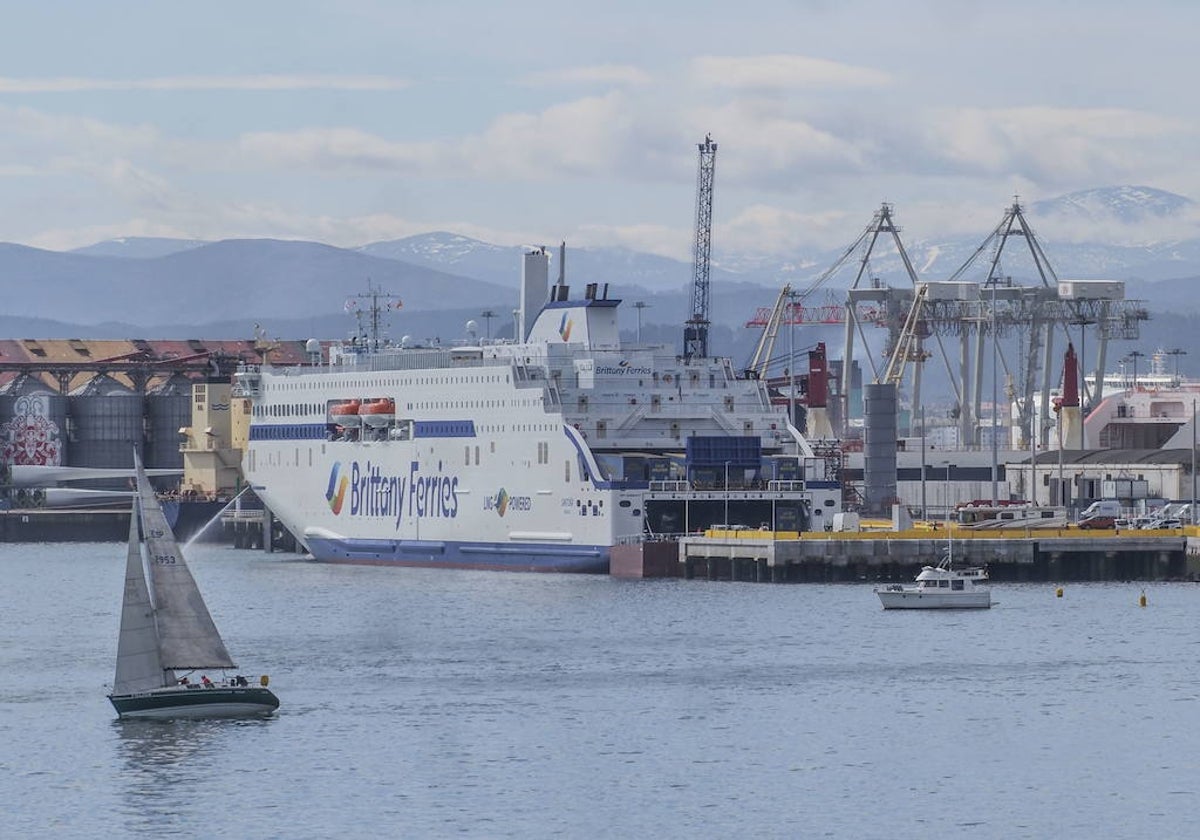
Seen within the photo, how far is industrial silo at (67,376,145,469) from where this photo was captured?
155 metres

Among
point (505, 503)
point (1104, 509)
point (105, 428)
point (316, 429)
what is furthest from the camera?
point (105, 428)

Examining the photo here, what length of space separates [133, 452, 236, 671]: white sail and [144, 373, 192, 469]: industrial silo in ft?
338

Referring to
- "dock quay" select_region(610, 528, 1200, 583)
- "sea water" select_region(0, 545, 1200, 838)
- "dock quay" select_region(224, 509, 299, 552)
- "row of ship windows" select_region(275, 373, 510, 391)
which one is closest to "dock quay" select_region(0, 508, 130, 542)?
"dock quay" select_region(224, 509, 299, 552)

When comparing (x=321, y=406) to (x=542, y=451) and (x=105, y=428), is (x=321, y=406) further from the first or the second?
(x=105, y=428)

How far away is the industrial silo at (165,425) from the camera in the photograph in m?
155

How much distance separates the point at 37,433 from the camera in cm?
15588

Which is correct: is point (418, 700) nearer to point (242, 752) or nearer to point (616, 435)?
point (242, 752)

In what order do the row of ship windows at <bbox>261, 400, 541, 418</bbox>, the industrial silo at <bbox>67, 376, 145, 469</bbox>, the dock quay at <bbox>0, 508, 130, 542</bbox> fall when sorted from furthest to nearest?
the industrial silo at <bbox>67, 376, 145, 469</bbox> < the dock quay at <bbox>0, 508, 130, 542</bbox> < the row of ship windows at <bbox>261, 400, 541, 418</bbox>

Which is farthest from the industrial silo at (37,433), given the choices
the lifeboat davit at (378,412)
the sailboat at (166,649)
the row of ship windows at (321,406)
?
the sailboat at (166,649)

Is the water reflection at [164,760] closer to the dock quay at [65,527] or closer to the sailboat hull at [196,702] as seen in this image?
the sailboat hull at [196,702]

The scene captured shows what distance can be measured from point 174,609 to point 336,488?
4792cm

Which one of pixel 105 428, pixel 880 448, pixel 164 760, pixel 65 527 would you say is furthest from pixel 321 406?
pixel 105 428

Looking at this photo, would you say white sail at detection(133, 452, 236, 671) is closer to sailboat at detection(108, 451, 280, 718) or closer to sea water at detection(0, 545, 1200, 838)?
sailboat at detection(108, 451, 280, 718)

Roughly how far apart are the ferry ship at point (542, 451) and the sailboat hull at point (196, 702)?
108 feet
